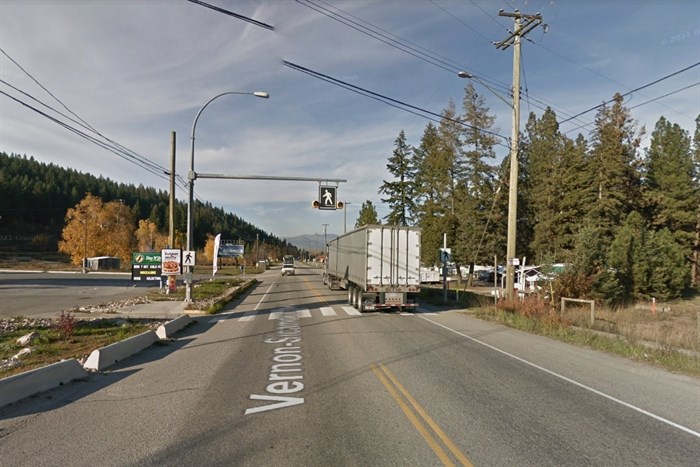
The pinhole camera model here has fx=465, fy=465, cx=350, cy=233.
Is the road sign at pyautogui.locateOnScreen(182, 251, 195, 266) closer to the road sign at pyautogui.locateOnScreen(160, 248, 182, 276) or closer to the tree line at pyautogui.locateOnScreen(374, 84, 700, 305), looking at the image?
the road sign at pyautogui.locateOnScreen(160, 248, 182, 276)

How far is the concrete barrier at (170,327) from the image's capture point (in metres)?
13.3

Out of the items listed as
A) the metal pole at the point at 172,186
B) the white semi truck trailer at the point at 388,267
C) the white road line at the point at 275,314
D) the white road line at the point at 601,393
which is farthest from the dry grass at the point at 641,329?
the metal pole at the point at 172,186

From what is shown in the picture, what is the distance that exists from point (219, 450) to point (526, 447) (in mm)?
3367

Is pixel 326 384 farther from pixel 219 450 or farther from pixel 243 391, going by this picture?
pixel 219 450

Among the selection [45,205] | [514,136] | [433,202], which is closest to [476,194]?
[433,202]

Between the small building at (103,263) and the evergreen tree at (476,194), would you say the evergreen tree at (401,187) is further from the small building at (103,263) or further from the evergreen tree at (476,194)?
the small building at (103,263)

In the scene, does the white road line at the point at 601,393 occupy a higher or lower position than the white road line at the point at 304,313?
higher


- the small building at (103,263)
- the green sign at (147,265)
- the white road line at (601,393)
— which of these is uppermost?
the green sign at (147,265)

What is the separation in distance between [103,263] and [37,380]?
80254mm

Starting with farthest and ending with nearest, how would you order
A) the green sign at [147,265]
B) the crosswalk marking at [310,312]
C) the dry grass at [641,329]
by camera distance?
the green sign at [147,265]
the crosswalk marking at [310,312]
the dry grass at [641,329]

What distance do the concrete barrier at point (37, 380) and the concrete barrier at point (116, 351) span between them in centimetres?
60

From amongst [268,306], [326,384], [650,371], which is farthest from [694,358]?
[268,306]

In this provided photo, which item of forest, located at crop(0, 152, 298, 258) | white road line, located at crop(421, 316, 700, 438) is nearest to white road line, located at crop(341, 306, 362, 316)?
white road line, located at crop(421, 316, 700, 438)

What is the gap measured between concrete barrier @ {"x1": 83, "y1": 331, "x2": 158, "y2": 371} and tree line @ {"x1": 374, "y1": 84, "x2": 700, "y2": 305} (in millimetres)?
30710
